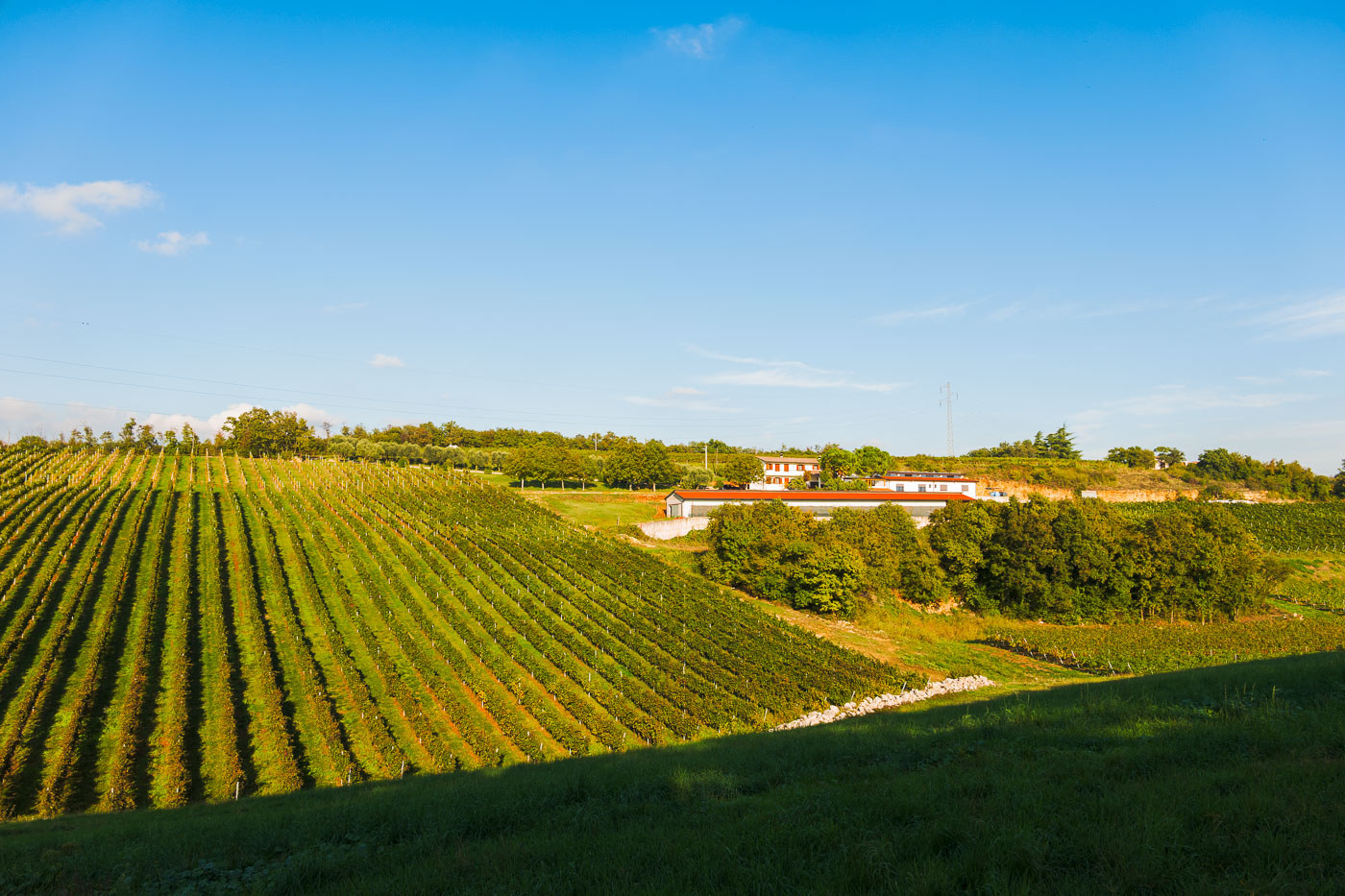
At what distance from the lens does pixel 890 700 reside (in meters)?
26.5

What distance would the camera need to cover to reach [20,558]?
3947 centimetres

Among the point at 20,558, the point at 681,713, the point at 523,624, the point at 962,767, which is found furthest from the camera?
the point at 20,558

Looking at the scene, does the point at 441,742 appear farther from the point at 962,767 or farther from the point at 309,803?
the point at 962,767

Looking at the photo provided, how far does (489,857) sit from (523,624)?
3062 cm

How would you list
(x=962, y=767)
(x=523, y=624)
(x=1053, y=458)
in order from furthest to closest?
(x=1053, y=458) < (x=523, y=624) < (x=962, y=767)

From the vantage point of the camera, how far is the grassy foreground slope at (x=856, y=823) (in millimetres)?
5797

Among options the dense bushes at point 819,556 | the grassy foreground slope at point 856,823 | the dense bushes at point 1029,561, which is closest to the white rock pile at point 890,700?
the grassy foreground slope at point 856,823

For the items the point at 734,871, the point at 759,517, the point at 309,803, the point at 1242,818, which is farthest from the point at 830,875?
the point at 759,517

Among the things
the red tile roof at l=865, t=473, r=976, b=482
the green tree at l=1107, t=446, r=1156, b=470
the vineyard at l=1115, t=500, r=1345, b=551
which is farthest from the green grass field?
the green tree at l=1107, t=446, r=1156, b=470

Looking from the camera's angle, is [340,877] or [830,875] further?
[340,877]

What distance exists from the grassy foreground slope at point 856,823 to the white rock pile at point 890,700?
1261 cm

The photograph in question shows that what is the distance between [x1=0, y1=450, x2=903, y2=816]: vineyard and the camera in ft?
73.9

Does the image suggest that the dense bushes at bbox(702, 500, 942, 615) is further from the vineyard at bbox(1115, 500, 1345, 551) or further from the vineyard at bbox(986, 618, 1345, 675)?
the vineyard at bbox(1115, 500, 1345, 551)

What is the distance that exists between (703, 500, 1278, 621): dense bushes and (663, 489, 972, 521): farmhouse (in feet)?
58.8
